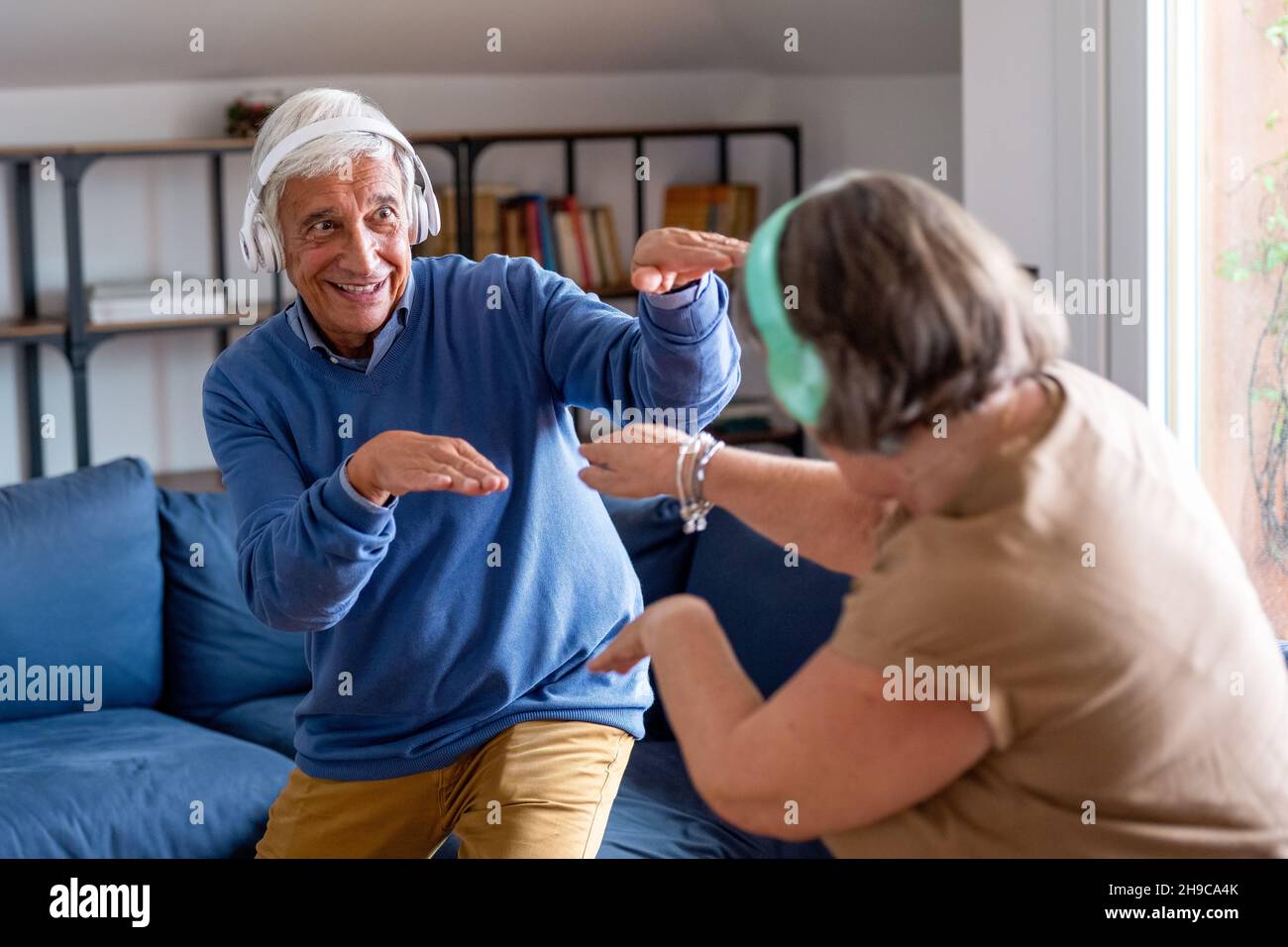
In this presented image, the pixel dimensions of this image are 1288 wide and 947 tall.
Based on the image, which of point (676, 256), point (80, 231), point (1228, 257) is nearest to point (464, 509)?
point (676, 256)

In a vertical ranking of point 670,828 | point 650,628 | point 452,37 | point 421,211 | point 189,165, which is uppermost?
point 452,37

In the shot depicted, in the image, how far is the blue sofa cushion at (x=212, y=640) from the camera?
292cm

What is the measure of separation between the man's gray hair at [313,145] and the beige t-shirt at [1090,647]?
716mm

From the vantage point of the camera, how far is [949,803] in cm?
99

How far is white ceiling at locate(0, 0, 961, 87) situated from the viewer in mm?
3420

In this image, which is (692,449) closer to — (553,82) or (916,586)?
(916,586)

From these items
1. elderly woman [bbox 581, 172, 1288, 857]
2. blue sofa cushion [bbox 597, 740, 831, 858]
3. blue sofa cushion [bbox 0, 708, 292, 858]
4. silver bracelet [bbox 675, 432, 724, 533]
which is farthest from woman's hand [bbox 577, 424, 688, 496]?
blue sofa cushion [bbox 0, 708, 292, 858]

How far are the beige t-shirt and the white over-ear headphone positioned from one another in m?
0.72

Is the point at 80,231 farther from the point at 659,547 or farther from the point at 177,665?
the point at 659,547

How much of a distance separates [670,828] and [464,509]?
1.03 metres

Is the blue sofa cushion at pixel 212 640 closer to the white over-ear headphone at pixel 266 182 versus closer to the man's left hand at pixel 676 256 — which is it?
the white over-ear headphone at pixel 266 182

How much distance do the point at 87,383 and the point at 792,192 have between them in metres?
1.83

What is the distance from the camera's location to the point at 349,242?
148 centimetres

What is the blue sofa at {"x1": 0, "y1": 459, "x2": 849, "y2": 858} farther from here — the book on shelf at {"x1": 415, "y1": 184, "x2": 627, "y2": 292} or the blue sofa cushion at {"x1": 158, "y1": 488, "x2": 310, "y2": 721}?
the book on shelf at {"x1": 415, "y1": 184, "x2": 627, "y2": 292}
